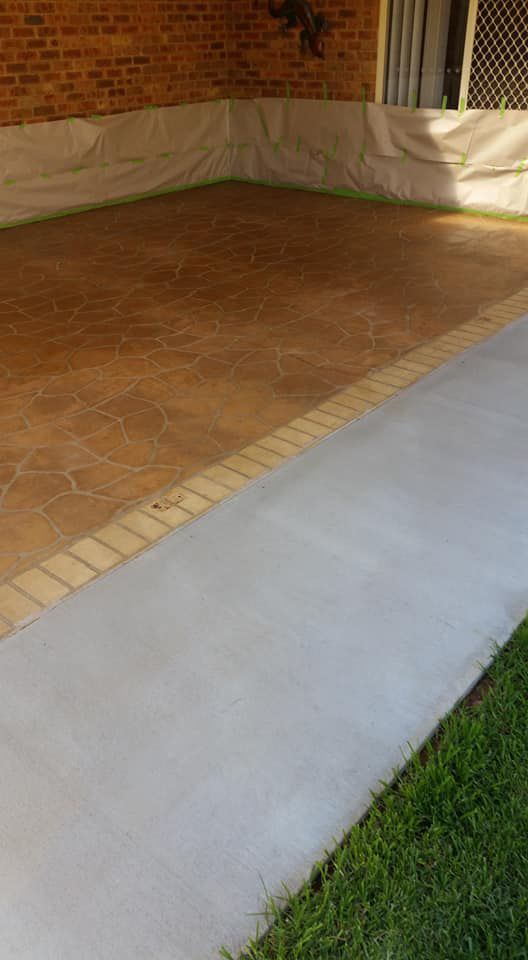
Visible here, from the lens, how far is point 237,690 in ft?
6.57

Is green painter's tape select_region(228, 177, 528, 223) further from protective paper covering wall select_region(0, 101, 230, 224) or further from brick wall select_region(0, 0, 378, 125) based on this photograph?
brick wall select_region(0, 0, 378, 125)

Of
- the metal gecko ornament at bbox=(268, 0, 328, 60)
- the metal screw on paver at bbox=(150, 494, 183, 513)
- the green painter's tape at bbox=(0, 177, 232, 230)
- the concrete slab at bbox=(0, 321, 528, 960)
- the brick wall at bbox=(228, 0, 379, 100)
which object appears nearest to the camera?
the concrete slab at bbox=(0, 321, 528, 960)

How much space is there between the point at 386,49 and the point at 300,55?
36.8 inches

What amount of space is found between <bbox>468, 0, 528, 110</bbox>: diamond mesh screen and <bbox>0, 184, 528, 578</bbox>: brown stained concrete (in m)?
1.03

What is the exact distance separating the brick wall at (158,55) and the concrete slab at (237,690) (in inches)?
208

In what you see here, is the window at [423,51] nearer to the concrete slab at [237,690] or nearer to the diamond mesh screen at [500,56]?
the diamond mesh screen at [500,56]

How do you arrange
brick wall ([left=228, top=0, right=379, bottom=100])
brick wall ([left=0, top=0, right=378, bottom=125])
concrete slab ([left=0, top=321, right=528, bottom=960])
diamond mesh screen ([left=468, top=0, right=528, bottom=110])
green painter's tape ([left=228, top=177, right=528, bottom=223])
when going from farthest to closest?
brick wall ([left=228, top=0, right=379, bottom=100])
green painter's tape ([left=228, top=177, right=528, bottom=223])
brick wall ([left=0, top=0, right=378, bottom=125])
diamond mesh screen ([left=468, top=0, right=528, bottom=110])
concrete slab ([left=0, top=321, right=528, bottom=960])

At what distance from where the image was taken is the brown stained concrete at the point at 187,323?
3.12 meters

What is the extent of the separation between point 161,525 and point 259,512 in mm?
351

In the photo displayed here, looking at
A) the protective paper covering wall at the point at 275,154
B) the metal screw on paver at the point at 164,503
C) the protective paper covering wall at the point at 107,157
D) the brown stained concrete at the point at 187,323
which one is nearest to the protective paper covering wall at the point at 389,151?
the protective paper covering wall at the point at 275,154

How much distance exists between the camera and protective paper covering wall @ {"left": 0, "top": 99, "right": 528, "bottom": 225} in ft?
22.1

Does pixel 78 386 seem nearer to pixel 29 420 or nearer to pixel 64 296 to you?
pixel 29 420

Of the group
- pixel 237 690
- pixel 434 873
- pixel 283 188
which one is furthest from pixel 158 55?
pixel 434 873

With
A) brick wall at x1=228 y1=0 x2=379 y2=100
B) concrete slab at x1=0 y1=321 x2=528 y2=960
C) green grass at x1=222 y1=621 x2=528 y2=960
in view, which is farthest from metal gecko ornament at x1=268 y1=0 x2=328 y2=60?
green grass at x1=222 y1=621 x2=528 y2=960
